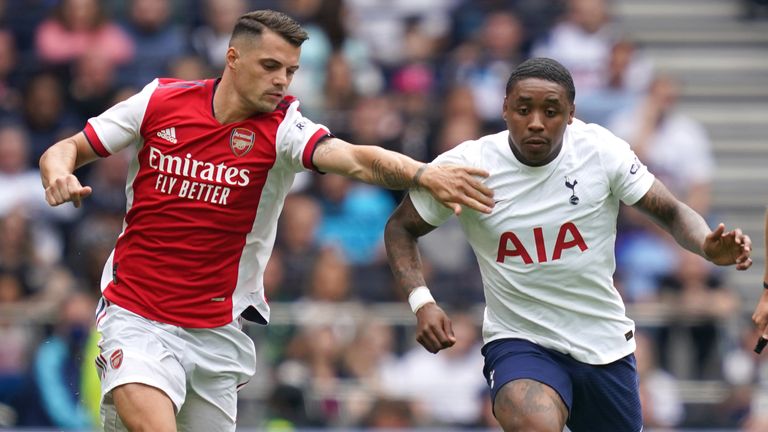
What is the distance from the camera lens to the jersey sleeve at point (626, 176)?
7758 mm

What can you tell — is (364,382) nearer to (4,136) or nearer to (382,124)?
(382,124)

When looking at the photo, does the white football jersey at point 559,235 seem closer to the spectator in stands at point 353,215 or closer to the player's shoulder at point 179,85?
the player's shoulder at point 179,85

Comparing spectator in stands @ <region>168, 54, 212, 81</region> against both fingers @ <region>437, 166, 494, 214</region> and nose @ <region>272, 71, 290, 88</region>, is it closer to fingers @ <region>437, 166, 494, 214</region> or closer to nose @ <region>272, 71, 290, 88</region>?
nose @ <region>272, 71, 290, 88</region>

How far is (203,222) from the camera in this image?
25.9 feet

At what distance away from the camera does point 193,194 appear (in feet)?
25.8

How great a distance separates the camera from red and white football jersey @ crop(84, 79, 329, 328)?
788cm

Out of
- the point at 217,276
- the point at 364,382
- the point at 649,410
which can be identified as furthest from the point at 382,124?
the point at 217,276

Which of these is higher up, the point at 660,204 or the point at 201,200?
the point at 660,204

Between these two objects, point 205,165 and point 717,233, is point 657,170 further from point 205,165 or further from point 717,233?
point 205,165

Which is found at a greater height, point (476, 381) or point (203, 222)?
point (203, 222)

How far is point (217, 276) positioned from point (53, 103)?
712 cm

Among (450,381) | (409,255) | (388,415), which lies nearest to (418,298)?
(409,255)

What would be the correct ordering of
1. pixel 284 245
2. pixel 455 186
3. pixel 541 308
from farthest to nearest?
1. pixel 284 245
2. pixel 541 308
3. pixel 455 186

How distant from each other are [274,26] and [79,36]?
7.83 meters
